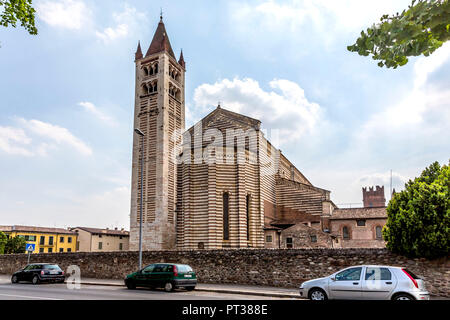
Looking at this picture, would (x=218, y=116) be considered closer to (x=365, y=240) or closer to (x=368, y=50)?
(x=365, y=240)

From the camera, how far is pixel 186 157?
32.6 metres

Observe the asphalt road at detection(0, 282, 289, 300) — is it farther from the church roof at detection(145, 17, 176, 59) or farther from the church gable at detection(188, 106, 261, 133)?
the church roof at detection(145, 17, 176, 59)

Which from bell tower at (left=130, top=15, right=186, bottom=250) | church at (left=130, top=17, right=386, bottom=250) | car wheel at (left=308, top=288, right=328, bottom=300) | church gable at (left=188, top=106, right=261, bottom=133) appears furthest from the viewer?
bell tower at (left=130, top=15, right=186, bottom=250)

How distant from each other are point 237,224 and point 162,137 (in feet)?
47.4

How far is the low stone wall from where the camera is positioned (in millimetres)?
14812

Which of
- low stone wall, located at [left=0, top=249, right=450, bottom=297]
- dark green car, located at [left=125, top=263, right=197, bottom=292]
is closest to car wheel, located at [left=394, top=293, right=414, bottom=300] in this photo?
low stone wall, located at [left=0, top=249, right=450, bottom=297]

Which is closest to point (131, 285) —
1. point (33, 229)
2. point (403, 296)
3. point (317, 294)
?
point (317, 294)

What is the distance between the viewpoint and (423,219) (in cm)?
1437

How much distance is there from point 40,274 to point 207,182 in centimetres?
1493

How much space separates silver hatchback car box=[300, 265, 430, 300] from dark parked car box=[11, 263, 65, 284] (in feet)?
48.9

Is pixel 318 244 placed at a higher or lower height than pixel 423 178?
lower

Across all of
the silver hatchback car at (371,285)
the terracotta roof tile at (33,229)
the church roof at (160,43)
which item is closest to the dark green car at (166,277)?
the silver hatchback car at (371,285)
